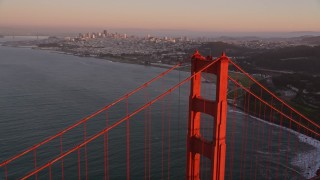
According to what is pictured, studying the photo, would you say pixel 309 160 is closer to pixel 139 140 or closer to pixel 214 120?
pixel 139 140

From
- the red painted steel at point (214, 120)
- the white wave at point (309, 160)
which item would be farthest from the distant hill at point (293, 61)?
the red painted steel at point (214, 120)

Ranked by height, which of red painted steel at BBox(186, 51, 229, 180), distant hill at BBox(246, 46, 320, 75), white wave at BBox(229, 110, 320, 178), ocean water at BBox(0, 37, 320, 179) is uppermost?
red painted steel at BBox(186, 51, 229, 180)

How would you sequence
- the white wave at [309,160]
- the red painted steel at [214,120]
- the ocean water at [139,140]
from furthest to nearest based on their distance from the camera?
the white wave at [309,160], the ocean water at [139,140], the red painted steel at [214,120]

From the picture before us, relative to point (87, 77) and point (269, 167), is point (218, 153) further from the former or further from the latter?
point (87, 77)

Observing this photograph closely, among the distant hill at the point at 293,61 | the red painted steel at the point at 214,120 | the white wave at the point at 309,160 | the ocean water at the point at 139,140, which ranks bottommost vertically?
the white wave at the point at 309,160

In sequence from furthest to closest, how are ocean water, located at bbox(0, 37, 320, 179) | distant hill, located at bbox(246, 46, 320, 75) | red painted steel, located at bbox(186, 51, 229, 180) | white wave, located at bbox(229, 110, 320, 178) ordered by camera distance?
distant hill, located at bbox(246, 46, 320, 75), white wave, located at bbox(229, 110, 320, 178), ocean water, located at bbox(0, 37, 320, 179), red painted steel, located at bbox(186, 51, 229, 180)

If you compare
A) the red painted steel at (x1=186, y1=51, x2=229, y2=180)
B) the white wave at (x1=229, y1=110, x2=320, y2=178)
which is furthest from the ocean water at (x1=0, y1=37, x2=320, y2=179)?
the red painted steel at (x1=186, y1=51, x2=229, y2=180)

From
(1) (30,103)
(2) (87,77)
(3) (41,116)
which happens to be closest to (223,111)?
(3) (41,116)

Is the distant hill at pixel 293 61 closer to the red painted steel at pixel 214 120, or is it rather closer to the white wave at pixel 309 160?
the white wave at pixel 309 160

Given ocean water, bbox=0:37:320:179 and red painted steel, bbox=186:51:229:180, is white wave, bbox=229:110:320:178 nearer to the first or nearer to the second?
ocean water, bbox=0:37:320:179
